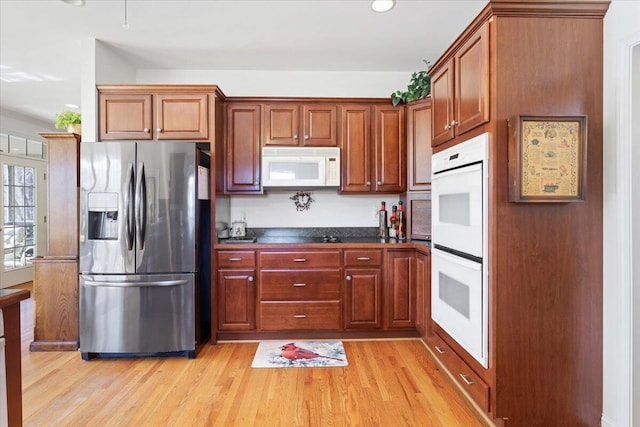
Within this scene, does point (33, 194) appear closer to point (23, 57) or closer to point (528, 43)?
point (23, 57)

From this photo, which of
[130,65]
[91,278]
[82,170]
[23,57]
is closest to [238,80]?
[130,65]

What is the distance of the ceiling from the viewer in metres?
2.63

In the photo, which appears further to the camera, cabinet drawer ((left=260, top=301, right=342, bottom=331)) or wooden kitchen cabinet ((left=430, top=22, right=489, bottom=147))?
cabinet drawer ((left=260, top=301, right=342, bottom=331))

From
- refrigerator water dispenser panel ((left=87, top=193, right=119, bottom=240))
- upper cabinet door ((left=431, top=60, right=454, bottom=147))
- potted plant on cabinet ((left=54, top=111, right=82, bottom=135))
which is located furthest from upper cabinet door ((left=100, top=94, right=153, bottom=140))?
upper cabinet door ((left=431, top=60, right=454, bottom=147))

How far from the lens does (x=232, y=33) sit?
3012 mm

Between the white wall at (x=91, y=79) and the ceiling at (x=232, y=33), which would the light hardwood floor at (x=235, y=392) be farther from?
the ceiling at (x=232, y=33)

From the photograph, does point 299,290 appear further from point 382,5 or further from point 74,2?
point 74,2

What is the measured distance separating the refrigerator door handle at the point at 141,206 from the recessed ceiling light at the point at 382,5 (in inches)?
83.9

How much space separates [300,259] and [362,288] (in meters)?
0.61

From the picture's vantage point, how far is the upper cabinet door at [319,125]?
3.46 meters

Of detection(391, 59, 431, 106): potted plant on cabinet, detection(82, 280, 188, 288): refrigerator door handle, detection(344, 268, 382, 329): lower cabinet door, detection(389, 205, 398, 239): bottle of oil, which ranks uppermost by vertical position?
detection(391, 59, 431, 106): potted plant on cabinet

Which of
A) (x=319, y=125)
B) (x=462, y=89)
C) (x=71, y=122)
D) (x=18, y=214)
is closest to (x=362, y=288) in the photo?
(x=319, y=125)

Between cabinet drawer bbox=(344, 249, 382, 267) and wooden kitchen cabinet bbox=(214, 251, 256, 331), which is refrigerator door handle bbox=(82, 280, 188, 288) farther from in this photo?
cabinet drawer bbox=(344, 249, 382, 267)

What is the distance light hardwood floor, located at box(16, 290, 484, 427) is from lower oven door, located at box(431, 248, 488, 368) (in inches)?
17.6
